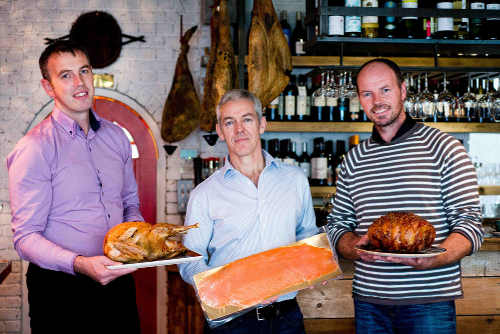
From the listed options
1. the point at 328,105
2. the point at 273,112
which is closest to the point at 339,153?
the point at 328,105

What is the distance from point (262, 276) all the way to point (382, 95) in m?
0.96

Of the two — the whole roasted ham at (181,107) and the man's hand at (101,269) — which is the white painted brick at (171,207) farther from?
the man's hand at (101,269)

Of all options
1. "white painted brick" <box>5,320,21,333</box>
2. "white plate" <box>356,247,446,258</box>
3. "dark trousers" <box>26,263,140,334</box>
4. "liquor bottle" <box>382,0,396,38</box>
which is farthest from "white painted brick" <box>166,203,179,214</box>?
"white plate" <box>356,247,446,258</box>

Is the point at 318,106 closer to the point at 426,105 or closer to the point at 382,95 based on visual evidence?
the point at 426,105

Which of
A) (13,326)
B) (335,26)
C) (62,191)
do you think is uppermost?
(335,26)

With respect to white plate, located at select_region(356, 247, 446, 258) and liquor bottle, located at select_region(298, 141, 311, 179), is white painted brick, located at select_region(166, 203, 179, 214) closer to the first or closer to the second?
liquor bottle, located at select_region(298, 141, 311, 179)

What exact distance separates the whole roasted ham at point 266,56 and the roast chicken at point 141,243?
1.70 meters

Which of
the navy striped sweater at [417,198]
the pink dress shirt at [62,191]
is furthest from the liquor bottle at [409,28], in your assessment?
the pink dress shirt at [62,191]

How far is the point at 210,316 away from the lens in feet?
5.12

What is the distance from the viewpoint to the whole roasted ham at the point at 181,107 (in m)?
4.24

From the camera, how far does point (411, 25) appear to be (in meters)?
3.18

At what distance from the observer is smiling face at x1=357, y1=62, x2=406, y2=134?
2047 millimetres

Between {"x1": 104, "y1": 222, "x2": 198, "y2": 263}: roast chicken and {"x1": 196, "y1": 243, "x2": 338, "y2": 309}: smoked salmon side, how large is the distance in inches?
6.4

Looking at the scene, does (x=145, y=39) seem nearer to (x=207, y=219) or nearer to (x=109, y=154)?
(x=109, y=154)
